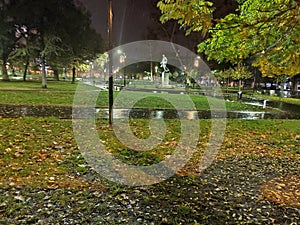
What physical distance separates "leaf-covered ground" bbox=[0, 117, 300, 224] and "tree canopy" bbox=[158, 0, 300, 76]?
A: 7.85 feet

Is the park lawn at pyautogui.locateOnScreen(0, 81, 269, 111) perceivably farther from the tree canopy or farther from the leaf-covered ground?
the tree canopy

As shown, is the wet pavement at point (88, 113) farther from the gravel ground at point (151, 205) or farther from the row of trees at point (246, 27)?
the gravel ground at point (151, 205)

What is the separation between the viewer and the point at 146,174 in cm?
488

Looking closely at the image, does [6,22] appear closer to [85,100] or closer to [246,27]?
[85,100]

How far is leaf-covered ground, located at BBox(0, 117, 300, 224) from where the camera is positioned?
3484 mm

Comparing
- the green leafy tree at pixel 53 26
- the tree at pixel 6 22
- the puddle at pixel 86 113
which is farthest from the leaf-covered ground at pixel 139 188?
the tree at pixel 6 22

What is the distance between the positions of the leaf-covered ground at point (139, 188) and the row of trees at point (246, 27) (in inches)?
94.4

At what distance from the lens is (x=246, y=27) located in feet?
12.5

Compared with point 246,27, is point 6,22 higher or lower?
higher

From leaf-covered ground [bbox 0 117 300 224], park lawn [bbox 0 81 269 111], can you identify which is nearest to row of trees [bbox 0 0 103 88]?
park lawn [bbox 0 81 269 111]

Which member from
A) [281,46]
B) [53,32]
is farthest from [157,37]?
[281,46]

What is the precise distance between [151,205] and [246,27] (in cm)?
302

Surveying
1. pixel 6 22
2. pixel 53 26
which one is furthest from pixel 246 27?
pixel 6 22

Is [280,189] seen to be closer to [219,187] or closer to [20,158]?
[219,187]
